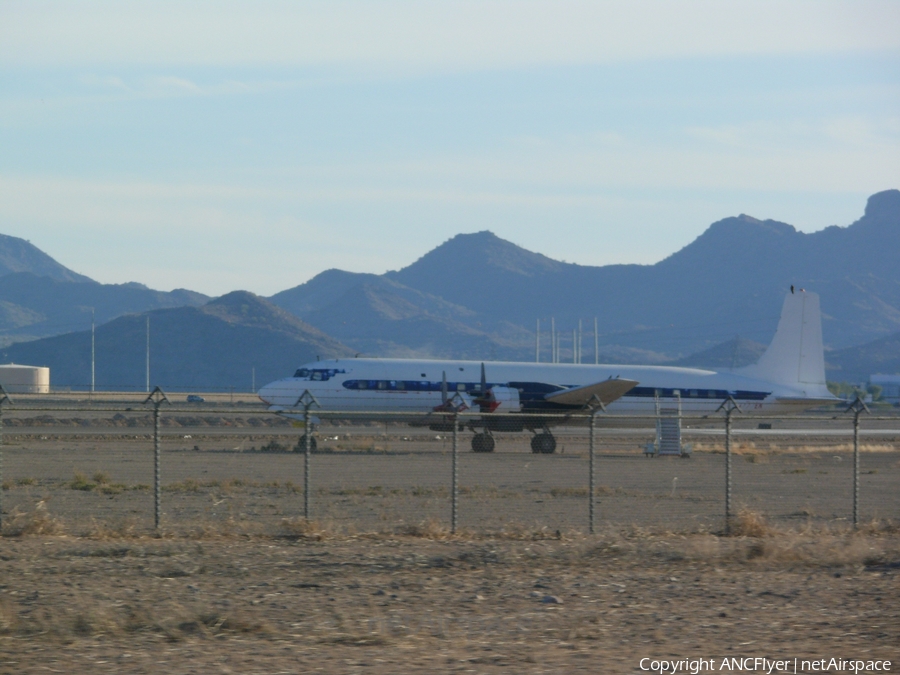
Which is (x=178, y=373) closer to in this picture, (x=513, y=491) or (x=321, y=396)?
(x=321, y=396)

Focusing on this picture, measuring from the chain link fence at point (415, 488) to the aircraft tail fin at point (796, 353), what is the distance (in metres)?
13.4

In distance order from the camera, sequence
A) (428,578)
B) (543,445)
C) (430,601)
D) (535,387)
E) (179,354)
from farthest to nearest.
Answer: (179,354)
(535,387)
(543,445)
(428,578)
(430,601)

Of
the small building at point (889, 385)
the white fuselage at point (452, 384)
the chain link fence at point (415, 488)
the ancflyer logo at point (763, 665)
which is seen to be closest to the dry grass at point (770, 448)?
the chain link fence at point (415, 488)

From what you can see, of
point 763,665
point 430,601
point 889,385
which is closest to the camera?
point 763,665

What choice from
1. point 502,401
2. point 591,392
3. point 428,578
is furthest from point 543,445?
point 428,578

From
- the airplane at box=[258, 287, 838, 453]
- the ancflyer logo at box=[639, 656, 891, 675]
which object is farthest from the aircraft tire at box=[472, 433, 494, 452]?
the ancflyer logo at box=[639, 656, 891, 675]

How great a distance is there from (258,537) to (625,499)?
9.06m

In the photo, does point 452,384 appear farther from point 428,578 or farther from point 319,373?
point 428,578

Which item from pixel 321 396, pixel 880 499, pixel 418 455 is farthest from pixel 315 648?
pixel 321 396

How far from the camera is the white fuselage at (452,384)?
1496 inches

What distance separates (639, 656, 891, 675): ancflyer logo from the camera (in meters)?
7.20

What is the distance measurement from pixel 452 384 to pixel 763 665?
3139 cm

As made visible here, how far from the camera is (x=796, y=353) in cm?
4753

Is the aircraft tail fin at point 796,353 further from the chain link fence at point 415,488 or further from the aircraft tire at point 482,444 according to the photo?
the aircraft tire at point 482,444
